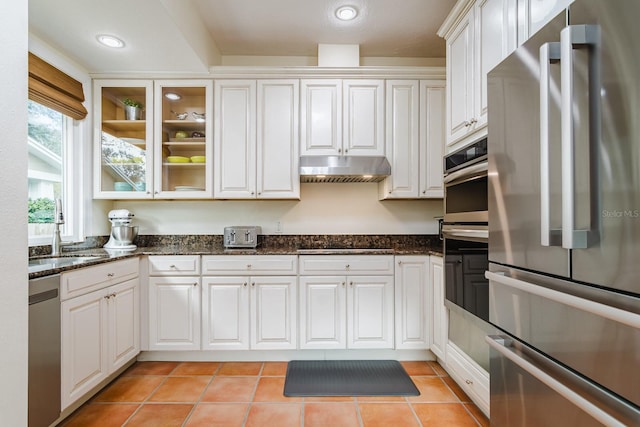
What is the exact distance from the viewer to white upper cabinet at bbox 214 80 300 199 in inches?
108

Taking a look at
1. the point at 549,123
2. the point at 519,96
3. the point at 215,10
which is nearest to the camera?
the point at 549,123

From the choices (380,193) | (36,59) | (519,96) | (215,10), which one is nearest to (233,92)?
(215,10)

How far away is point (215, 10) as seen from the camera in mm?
2416

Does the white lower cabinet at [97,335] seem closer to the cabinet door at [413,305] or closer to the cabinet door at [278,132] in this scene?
the cabinet door at [278,132]

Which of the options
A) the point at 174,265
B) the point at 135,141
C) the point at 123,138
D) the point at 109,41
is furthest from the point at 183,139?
the point at 174,265

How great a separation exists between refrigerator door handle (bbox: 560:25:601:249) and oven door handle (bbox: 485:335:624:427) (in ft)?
1.32

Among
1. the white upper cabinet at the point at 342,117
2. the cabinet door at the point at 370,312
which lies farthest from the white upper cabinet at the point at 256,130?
the cabinet door at the point at 370,312

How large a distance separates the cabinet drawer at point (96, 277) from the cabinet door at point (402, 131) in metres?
2.14

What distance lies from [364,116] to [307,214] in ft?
3.42

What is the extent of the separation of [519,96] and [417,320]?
73.7 inches

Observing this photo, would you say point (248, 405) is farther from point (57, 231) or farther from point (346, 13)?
point (346, 13)

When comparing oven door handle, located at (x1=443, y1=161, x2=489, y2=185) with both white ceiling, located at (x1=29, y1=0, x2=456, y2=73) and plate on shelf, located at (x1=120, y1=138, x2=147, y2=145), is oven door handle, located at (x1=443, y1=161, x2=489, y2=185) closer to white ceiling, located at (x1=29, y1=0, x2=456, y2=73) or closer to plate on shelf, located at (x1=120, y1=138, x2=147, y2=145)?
white ceiling, located at (x1=29, y1=0, x2=456, y2=73)

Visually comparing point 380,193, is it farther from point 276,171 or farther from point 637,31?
point 637,31

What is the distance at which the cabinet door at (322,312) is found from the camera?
8.14 feet
